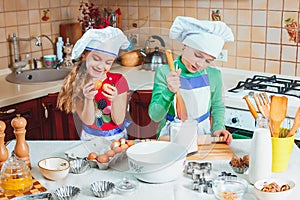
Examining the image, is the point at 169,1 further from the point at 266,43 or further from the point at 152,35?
the point at 152,35

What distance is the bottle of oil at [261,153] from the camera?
152cm

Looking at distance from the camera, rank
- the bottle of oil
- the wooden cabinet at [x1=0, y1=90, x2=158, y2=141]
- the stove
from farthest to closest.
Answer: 1. the wooden cabinet at [x1=0, y1=90, x2=158, y2=141]
2. the stove
3. the bottle of oil

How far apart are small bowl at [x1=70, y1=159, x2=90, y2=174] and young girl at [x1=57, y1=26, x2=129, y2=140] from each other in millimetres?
104

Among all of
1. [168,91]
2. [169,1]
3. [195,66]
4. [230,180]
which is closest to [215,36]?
[195,66]

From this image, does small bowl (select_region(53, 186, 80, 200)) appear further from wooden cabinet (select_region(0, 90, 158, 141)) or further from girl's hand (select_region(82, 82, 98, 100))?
wooden cabinet (select_region(0, 90, 158, 141))

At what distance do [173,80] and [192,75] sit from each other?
8 centimetres

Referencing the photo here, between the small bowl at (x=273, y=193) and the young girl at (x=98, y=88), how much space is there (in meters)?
0.52

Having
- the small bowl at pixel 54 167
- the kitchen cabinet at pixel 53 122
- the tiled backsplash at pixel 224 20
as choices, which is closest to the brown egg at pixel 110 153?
the small bowl at pixel 54 167

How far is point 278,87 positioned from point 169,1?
1.13 metres

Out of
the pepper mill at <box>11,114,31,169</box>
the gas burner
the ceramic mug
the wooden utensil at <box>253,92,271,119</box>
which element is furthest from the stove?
the ceramic mug

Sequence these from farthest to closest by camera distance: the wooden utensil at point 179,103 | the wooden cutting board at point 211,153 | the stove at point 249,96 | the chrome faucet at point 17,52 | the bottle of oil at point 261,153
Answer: the chrome faucet at point 17,52 < the stove at point 249,96 < the wooden cutting board at point 211,153 < the wooden utensil at point 179,103 < the bottle of oil at point 261,153

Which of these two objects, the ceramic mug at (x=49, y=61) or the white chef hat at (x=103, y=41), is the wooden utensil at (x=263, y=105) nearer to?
the white chef hat at (x=103, y=41)

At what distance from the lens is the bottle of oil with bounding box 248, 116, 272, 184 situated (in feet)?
5.00

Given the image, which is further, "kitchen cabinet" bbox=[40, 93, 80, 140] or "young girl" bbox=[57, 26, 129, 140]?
"kitchen cabinet" bbox=[40, 93, 80, 140]
